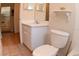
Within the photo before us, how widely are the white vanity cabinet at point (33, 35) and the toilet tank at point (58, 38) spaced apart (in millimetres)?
136

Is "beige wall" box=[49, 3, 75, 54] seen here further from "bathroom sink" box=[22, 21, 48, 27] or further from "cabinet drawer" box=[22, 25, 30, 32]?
"cabinet drawer" box=[22, 25, 30, 32]

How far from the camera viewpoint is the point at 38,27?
2.12 m

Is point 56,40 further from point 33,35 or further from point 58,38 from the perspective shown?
point 33,35

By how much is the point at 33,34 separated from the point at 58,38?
1.25 ft

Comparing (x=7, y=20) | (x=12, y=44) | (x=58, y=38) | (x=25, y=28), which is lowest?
(x=12, y=44)

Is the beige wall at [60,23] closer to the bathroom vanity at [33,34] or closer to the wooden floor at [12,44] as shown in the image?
the bathroom vanity at [33,34]

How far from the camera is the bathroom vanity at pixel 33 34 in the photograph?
2.09 meters

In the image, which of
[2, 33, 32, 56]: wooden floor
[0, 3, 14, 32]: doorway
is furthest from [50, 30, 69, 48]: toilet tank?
[0, 3, 14, 32]: doorway

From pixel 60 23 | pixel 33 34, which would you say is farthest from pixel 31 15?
pixel 60 23

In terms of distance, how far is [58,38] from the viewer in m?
2.01

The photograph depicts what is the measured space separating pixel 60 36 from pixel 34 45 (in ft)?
1.43

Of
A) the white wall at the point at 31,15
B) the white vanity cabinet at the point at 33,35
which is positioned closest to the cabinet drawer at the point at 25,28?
the white vanity cabinet at the point at 33,35

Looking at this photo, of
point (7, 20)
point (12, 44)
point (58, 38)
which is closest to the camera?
point (7, 20)

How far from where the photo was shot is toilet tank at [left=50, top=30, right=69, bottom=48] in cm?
198
